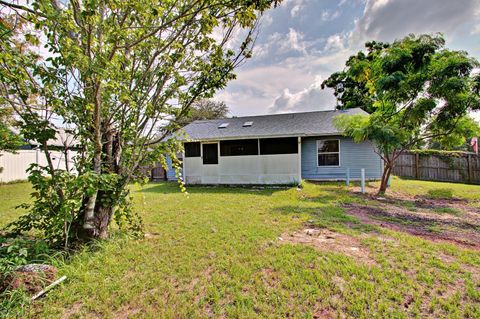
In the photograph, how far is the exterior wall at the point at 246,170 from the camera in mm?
10242

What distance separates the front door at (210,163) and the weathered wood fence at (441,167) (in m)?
12.6

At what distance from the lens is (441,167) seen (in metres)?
12.9

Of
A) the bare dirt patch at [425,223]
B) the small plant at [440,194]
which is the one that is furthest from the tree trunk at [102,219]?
the small plant at [440,194]

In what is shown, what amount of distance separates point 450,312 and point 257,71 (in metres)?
9.01

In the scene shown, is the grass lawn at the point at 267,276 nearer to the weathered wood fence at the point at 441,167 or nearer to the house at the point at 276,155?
the house at the point at 276,155

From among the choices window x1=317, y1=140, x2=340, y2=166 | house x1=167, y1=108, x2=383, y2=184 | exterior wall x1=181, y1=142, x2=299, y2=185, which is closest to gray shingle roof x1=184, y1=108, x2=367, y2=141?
house x1=167, y1=108, x2=383, y2=184

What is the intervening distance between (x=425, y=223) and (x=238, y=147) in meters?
7.81

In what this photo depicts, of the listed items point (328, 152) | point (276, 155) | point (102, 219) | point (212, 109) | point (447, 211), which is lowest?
point (447, 211)

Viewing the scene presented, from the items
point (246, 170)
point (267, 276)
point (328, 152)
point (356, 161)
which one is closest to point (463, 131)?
point (356, 161)

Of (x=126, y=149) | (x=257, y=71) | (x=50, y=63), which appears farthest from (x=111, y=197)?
(x=257, y=71)

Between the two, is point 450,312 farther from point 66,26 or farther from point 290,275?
point 66,26

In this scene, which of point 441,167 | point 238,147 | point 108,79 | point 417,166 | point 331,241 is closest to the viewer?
point 108,79

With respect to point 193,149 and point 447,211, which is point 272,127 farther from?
point 447,211

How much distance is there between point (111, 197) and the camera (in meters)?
3.54
